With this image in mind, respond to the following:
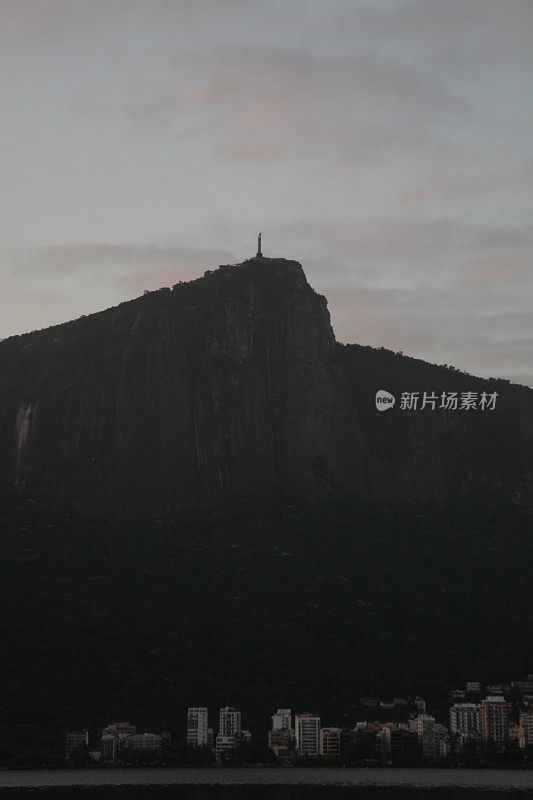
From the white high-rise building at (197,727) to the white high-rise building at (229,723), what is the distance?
118 cm

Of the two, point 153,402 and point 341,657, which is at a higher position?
point 153,402

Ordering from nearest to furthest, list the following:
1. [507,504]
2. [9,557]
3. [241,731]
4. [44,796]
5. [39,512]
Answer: [44,796]
[241,731]
[9,557]
[39,512]
[507,504]

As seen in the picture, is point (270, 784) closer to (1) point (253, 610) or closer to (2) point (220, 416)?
(1) point (253, 610)

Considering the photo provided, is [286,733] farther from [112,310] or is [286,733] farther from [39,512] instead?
[112,310]

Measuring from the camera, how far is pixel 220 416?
167 metres

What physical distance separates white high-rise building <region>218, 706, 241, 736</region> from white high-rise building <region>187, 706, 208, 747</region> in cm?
118

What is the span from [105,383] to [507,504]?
42953mm

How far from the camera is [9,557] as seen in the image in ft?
487

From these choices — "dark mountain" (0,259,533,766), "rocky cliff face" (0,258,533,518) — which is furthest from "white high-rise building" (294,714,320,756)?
"rocky cliff face" (0,258,533,518)

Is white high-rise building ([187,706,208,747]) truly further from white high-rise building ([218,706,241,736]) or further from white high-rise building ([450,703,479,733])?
white high-rise building ([450,703,479,733])

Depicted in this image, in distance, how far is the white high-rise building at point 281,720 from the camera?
426 ft

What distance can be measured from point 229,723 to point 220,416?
45924 millimetres

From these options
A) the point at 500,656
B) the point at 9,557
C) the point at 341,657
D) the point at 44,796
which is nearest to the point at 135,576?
the point at 9,557

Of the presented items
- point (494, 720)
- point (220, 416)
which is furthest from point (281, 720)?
point (220, 416)
